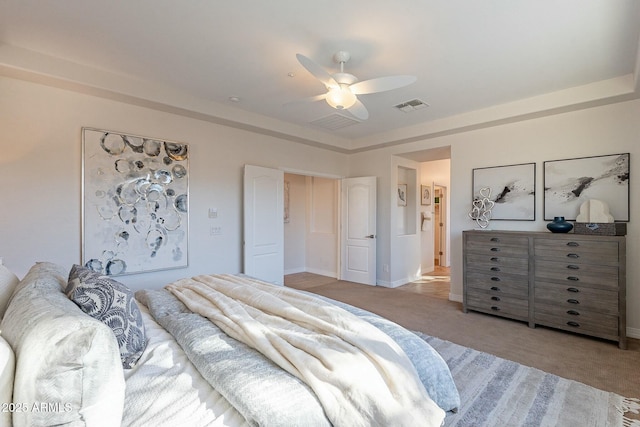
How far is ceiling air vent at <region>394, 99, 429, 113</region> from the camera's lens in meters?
3.66

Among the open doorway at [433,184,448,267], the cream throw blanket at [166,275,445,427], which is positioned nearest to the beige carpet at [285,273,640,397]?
the cream throw blanket at [166,275,445,427]

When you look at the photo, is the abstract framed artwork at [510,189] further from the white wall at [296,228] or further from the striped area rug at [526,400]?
the white wall at [296,228]

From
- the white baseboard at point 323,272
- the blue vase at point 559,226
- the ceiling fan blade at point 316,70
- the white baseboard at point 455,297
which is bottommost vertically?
the white baseboard at point 323,272

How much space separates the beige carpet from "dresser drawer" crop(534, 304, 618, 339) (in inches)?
3.5

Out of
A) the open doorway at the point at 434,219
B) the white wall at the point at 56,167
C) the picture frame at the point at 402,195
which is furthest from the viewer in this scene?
the picture frame at the point at 402,195

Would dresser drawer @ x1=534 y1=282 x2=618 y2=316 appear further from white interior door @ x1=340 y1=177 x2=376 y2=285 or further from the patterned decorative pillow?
the patterned decorative pillow

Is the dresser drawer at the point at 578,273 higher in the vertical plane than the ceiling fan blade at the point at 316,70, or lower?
lower

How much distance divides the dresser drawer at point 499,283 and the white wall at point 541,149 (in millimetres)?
576

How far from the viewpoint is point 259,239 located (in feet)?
14.1

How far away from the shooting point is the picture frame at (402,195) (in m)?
5.72

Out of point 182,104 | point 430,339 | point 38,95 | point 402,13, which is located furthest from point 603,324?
point 38,95

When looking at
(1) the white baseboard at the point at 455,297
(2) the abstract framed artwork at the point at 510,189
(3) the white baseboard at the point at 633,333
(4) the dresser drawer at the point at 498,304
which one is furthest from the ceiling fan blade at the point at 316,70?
(3) the white baseboard at the point at 633,333

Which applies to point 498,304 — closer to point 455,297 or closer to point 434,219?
point 455,297

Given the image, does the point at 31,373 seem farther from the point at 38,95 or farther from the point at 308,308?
the point at 38,95
